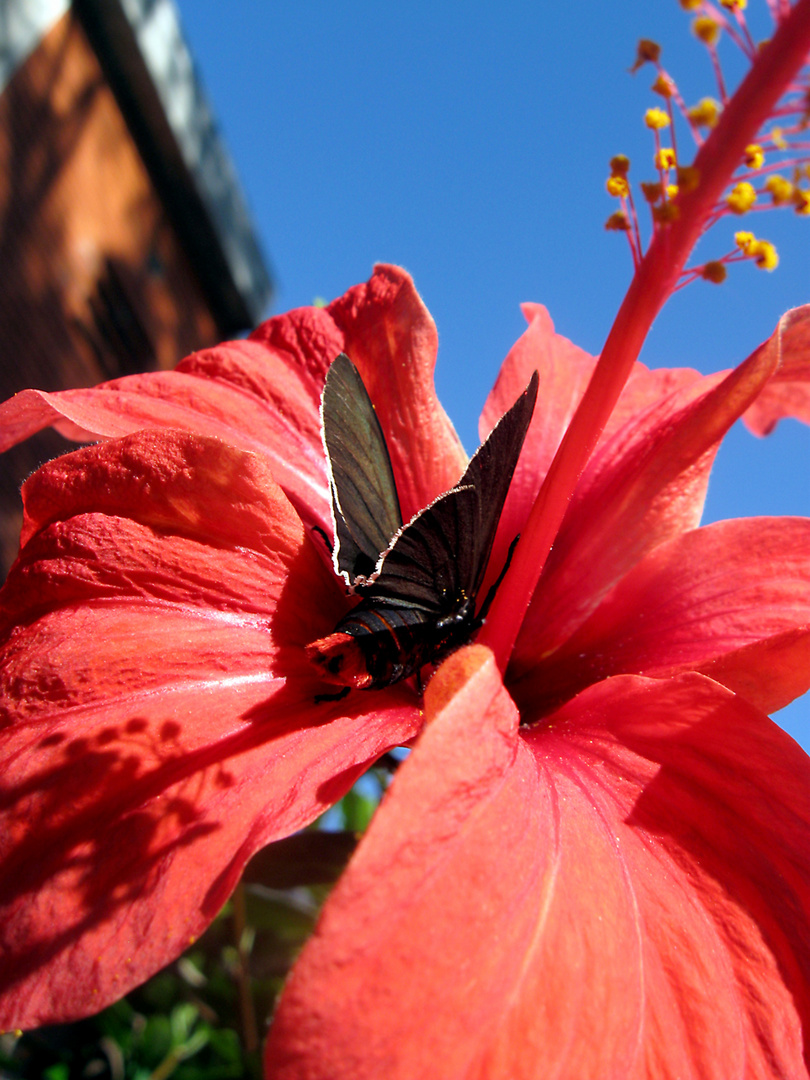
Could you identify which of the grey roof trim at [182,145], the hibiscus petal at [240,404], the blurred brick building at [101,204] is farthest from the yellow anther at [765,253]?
the grey roof trim at [182,145]

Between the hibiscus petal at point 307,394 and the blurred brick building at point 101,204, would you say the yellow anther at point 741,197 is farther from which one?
the blurred brick building at point 101,204

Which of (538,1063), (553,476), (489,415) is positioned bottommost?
(538,1063)

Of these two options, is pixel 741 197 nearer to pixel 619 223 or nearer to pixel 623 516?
pixel 619 223

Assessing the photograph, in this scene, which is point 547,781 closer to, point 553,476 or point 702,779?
point 702,779

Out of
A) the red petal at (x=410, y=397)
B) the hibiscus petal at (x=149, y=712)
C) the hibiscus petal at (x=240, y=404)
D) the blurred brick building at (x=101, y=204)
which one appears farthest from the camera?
the blurred brick building at (x=101, y=204)

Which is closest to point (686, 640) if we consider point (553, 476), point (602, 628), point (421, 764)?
point (602, 628)
